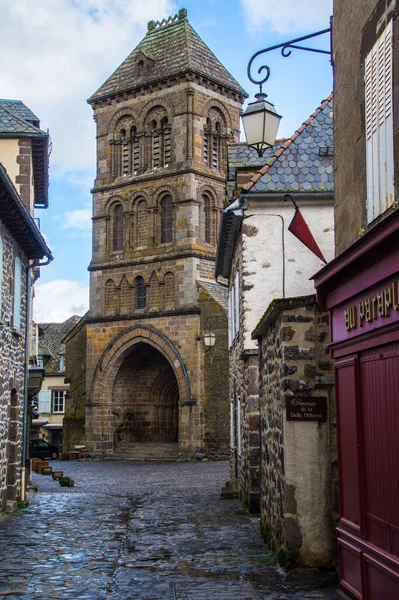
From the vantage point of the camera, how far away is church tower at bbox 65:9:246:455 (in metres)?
34.8

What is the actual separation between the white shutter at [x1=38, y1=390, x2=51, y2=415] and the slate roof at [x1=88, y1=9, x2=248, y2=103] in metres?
18.2

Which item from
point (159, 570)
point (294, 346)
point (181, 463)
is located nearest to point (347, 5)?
point (294, 346)

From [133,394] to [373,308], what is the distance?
32.6 metres

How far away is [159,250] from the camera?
120ft

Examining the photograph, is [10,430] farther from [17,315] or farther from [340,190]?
[340,190]

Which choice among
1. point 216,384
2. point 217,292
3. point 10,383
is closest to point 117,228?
point 217,292

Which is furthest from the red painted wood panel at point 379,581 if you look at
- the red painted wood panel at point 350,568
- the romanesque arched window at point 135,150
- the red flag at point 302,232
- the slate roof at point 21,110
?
the romanesque arched window at point 135,150

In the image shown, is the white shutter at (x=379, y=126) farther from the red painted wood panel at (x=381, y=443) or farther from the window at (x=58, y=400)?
the window at (x=58, y=400)

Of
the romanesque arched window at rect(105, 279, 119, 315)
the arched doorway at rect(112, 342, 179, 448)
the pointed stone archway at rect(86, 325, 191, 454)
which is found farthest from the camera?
the arched doorway at rect(112, 342, 179, 448)

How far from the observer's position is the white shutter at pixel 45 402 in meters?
49.5

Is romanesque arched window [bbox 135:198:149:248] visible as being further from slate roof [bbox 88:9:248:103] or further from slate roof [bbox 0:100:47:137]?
slate roof [bbox 0:100:47:137]

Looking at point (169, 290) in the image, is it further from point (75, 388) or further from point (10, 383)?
point (10, 383)

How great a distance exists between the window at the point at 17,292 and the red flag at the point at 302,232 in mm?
5729

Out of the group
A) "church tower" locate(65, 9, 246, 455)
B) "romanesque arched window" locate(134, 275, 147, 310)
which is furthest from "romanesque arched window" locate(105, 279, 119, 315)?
"romanesque arched window" locate(134, 275, 147, 310)
